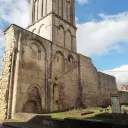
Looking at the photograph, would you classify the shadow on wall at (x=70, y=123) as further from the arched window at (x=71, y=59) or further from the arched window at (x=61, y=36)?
the arched window at (x=61, y=36)

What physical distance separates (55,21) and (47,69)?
623 cm

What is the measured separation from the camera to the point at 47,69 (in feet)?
50.5

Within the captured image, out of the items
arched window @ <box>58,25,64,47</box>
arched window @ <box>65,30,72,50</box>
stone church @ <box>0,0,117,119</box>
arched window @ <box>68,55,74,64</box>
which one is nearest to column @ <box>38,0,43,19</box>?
stone church @ <box>0,0,117,119</box>

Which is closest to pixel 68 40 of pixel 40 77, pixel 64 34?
pixel 64 34

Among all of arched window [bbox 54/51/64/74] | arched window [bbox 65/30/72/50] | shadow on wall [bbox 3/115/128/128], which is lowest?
shadow on wall [bbox 3/115/128/128]

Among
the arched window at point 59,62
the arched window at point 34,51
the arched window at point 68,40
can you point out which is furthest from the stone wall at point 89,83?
the arched window at point 34,51

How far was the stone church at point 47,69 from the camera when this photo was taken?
497 inches

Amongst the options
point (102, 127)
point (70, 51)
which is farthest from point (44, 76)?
point (102, 127)

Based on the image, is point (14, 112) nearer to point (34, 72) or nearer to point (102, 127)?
point (34, 72)

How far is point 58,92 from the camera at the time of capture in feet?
51.6

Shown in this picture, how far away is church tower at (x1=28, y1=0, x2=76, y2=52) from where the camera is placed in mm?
17833

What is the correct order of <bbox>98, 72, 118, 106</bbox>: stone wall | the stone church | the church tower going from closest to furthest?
the stone church, the church tower, <bbox>98, 72, 118, 106</bbox>: stone wall

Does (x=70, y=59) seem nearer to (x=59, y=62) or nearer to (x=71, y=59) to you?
(x=71, y=59)

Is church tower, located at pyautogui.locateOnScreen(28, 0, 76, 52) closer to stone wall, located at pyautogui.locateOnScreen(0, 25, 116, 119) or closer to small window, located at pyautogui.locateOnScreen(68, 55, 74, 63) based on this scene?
small window, located at pyautogui.locateOnScreen(68, 55, 74, 63)
